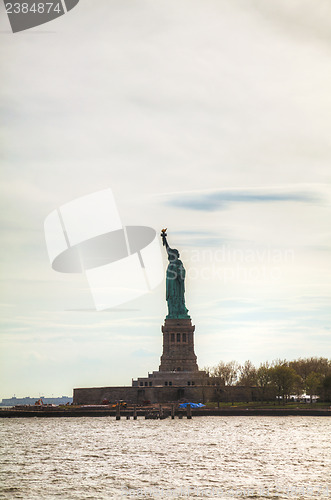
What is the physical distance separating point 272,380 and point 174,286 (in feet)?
93.0

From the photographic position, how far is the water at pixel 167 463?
147 ft

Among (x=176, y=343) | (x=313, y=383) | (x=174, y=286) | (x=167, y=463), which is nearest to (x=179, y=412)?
(x=176, y=343)

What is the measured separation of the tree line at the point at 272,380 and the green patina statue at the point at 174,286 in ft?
44.6

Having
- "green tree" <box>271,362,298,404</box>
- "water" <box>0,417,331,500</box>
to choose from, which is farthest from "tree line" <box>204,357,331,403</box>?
"water" <box>0,417,331,500</box>

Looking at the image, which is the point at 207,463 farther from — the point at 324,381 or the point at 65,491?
the point at 324,381

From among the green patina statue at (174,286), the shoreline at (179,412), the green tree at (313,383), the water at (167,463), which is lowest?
the water at (167,463)

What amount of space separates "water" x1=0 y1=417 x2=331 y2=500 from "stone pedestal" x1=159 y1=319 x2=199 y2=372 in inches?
1959

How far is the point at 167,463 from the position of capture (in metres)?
57.1

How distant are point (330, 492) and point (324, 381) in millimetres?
95447

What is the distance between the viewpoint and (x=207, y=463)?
188 feet

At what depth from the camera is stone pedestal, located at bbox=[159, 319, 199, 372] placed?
470ft

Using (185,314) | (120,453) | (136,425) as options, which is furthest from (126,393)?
(120,453)

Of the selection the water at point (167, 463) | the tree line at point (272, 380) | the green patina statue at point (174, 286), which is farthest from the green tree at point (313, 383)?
the water at point (167, 463)

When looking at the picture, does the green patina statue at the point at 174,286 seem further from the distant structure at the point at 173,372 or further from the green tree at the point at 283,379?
the green tree at the point at 283,379
